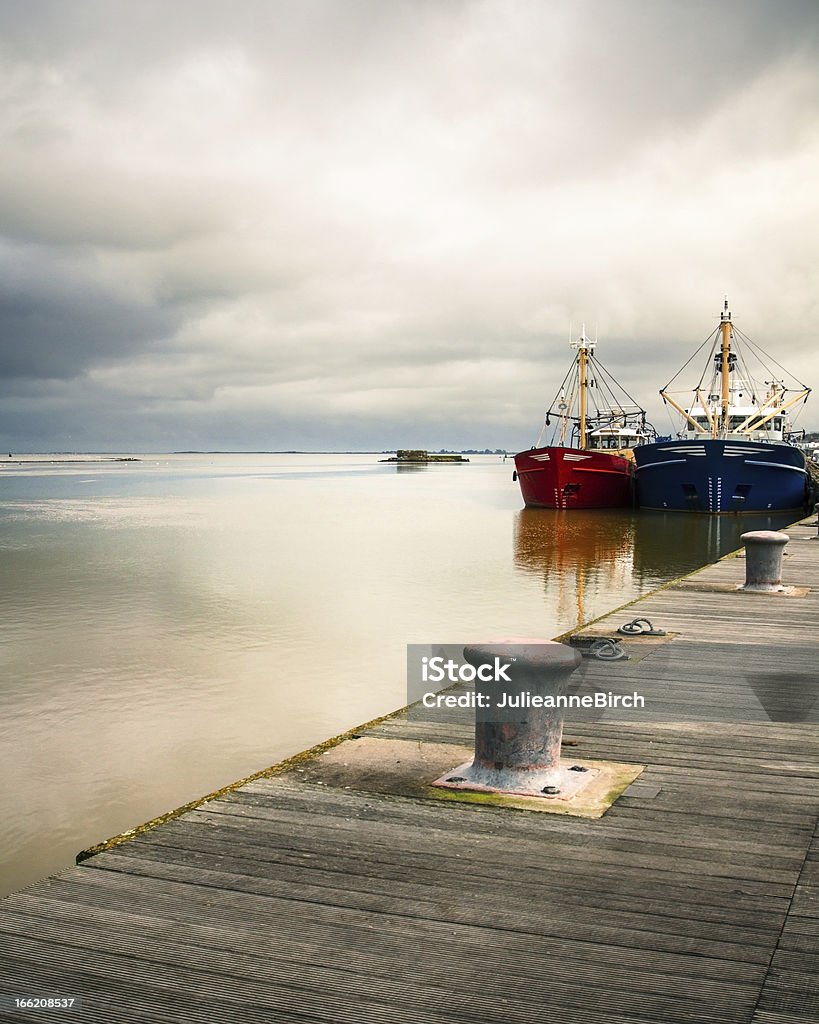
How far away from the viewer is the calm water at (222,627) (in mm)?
9055

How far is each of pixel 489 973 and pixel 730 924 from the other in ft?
3.41

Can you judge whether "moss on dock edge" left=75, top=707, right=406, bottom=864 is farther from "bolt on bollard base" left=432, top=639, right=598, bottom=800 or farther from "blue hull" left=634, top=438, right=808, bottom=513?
"blue hull" left=634, top=438, right=808, bottom=513

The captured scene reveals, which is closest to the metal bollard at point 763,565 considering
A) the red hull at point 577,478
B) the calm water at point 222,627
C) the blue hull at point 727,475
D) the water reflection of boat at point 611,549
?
the calm water at point 222,627

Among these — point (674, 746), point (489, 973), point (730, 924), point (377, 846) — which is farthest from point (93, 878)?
point (674, 746)

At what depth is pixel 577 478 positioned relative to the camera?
4997cm

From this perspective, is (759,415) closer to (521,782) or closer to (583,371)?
(583,371)

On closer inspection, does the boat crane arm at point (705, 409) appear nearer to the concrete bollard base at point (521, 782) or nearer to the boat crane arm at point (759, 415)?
the boat crane arm at point (759, 415)

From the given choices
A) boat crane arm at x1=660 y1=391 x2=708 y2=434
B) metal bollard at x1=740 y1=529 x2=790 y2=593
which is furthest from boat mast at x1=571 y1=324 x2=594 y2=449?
metal bollard at x1=740 y1=529 x2=790 y2=593

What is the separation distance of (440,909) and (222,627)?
13.9 meters

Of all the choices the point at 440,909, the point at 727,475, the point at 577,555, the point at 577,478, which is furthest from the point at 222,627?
the point at 577,478

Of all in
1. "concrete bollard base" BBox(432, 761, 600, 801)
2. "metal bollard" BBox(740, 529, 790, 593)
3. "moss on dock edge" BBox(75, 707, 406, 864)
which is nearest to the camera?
"moss on dock edge" BBox(75, 707, 406, 864)

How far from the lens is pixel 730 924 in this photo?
3.56 metres

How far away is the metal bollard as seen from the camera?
13.6 metres

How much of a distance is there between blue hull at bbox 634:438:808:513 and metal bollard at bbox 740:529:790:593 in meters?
30.8
